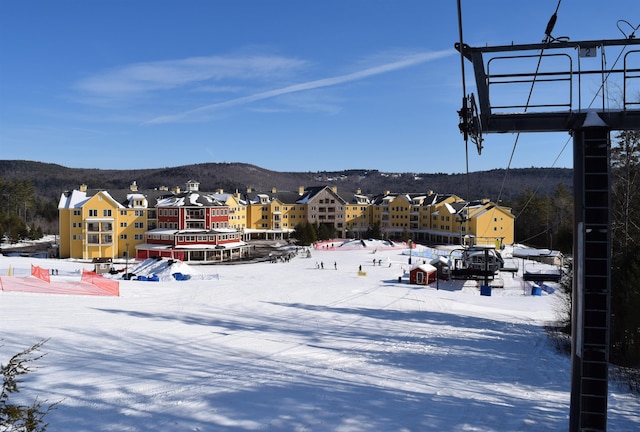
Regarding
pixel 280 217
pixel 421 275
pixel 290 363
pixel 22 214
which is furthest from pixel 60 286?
pixel 22 214

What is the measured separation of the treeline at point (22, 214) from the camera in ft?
211

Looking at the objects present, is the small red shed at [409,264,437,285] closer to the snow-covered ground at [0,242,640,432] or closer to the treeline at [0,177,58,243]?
the snow-covered ground at [0,242,640,432]

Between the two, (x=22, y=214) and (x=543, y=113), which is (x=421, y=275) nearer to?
(x=543, y=113)

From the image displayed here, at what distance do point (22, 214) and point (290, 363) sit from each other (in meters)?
105

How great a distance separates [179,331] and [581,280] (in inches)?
593

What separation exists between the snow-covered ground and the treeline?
4855 cm

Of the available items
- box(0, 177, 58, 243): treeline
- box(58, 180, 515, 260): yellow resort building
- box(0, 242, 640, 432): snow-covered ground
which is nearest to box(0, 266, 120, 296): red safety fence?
box(0, 242, 640, 432): snow-covered ground

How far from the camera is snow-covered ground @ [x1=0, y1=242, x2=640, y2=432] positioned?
351 inches

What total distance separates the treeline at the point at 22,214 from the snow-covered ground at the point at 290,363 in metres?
48.5

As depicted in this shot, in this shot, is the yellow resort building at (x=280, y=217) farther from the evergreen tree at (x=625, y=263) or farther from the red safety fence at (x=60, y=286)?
the evergreen tree at (x=625, y=263)

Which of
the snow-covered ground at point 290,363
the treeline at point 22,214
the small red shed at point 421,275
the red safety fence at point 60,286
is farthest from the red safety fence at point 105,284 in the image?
the treeline at point 22,214

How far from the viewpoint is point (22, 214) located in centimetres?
9675

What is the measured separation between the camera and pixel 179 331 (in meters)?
17.6

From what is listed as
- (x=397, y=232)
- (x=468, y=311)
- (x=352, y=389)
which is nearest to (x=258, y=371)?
(x=352, y=389)
